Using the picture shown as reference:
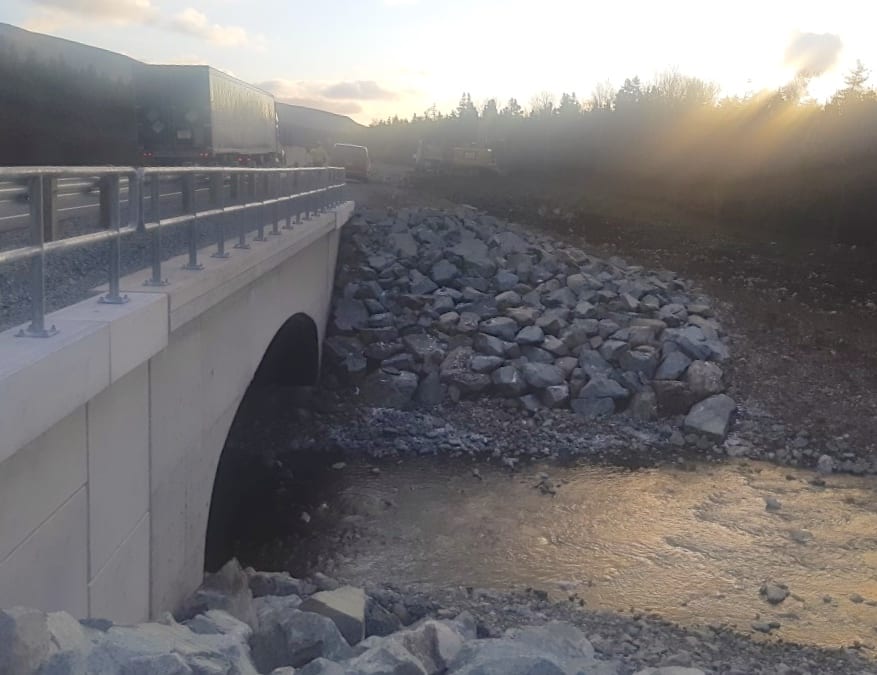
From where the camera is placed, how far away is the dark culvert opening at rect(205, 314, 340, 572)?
35.8 feet

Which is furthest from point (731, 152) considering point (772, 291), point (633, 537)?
point (633, 537)

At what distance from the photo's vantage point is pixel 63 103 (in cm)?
2809

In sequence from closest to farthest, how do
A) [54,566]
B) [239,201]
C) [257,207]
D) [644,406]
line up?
1. [54,566]
2. [239,201]
3. [257,207]
4. [644,406]

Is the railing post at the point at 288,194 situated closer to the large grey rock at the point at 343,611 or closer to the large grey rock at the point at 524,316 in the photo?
the large grey rock at the point at 343,611

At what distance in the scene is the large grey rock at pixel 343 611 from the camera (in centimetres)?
665

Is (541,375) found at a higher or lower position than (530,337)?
lower

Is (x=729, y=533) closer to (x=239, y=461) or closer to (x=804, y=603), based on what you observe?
(x=804, y=603)

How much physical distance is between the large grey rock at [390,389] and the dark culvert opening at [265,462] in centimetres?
97

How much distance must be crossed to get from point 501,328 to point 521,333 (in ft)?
1.16

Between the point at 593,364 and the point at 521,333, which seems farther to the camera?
the point at 521,333

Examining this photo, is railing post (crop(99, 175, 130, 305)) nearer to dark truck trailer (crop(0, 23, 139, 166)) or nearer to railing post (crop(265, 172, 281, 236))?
railing post (crop(265, 172, 281, 236))

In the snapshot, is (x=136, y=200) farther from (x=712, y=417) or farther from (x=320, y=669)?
(x=712, y=417)

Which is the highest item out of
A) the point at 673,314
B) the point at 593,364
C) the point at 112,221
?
the point at 112,221

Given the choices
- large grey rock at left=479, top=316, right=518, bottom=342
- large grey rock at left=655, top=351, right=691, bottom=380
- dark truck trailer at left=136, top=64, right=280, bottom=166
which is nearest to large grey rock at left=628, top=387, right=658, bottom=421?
large grey rock at left=655, top=351, right=691, bottom=380
